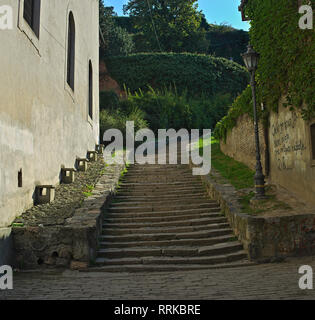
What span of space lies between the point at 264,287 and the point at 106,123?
15957 millimetres

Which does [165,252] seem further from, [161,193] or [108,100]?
[108,100]

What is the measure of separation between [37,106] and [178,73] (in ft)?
72.7

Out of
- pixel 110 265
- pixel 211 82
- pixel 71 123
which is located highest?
pixel 211 82

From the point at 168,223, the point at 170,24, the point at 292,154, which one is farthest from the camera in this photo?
the point at 170,24

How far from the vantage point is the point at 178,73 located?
28359 mm

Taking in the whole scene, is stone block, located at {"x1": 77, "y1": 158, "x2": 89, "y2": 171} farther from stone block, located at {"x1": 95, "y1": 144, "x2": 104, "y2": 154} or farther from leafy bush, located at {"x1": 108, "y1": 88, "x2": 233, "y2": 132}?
leafy bush, located at {"x1": 108, "y1": 88, "x2": 233, "y2": 132}

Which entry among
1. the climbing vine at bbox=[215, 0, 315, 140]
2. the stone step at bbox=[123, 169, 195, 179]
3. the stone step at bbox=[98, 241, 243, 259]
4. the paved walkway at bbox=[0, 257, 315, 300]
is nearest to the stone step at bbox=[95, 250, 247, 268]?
the stone step at bbox=[98, 241, 243, 259]

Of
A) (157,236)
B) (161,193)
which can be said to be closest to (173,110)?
(161,193)

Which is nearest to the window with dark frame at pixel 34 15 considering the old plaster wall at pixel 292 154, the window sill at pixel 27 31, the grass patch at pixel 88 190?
the window sill at pixel 27 31

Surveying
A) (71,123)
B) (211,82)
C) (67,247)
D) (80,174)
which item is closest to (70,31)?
(71,123)

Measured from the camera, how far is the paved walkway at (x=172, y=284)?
4219mm

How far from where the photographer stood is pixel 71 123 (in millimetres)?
10930

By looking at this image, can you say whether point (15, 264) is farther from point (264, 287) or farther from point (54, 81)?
point (54, 81)

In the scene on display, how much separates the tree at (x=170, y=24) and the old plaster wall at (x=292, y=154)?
1075 inches
